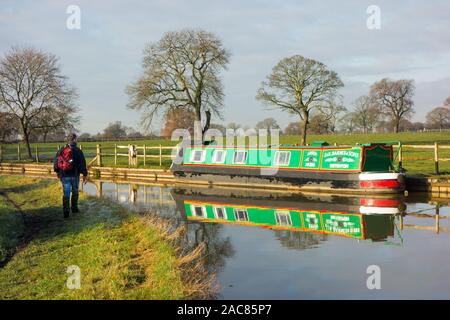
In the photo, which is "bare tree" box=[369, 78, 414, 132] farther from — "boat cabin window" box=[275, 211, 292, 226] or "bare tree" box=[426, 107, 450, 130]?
"boat cabin window" box=[275, 211, 292, 226]

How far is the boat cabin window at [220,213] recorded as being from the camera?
42.0ft

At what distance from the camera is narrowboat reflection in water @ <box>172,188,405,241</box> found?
11.0m

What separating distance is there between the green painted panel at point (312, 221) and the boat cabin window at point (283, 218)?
1.36 ft

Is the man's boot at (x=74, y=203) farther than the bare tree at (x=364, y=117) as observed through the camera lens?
No

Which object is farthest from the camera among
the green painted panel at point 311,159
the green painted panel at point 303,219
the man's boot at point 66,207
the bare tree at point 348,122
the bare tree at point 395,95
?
the bare tree at point 348,122

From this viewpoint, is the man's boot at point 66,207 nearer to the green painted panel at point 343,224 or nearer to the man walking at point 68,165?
the man walking at point 68,165

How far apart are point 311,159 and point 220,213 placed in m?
6.16

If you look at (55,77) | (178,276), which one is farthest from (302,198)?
(55,77)

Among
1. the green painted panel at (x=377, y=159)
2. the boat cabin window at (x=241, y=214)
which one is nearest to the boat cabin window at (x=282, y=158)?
the green painted panel at (x=377, y=159)

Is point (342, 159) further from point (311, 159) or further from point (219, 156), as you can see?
point (219, 156)

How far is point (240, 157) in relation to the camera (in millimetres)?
20297
